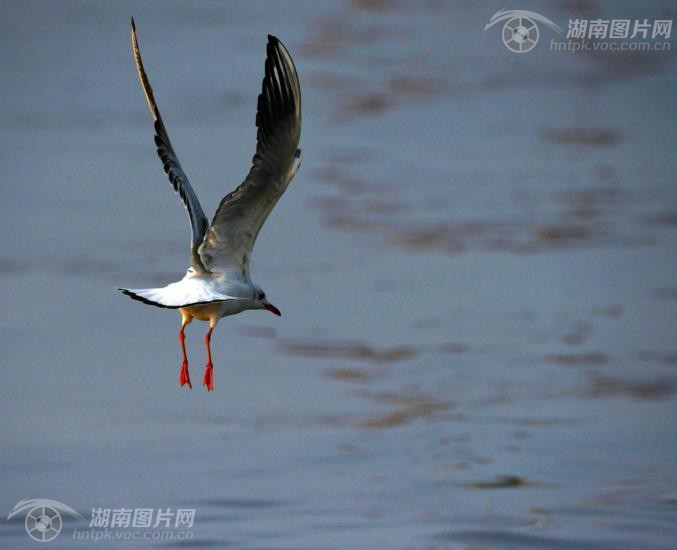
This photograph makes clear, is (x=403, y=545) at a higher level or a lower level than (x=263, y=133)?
lower

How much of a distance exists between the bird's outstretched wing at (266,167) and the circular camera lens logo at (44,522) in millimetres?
3716

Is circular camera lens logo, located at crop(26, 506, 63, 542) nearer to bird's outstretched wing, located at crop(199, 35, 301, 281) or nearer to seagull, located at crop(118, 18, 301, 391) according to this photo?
seagull, located at crop(118, 18, 301, 391)

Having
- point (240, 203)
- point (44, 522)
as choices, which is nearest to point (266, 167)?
A: point (240, 203)

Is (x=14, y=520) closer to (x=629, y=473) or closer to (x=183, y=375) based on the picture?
(x=183, y=375)

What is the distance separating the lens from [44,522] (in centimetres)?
1211

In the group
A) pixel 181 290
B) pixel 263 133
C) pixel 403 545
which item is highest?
pixel 263 133

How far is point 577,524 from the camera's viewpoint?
12102 millimetres

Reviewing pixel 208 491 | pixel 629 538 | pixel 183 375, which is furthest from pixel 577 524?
pixel 183 375

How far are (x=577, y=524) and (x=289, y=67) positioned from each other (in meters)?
5.13

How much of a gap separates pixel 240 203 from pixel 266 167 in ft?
0.90

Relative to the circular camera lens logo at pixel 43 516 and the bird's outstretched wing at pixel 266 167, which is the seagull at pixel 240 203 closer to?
the bird's outstretched wing at pixel 266 167

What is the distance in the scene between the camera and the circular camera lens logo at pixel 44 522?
12.0m

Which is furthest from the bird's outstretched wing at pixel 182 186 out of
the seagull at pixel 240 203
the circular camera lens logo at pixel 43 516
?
the circular camera lens logo at pixel 43 516

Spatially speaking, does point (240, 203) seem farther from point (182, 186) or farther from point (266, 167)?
point (182, 186)
